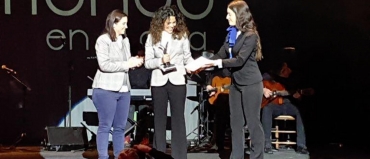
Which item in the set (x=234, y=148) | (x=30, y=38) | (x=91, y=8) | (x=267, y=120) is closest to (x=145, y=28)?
(x=91, y=8)

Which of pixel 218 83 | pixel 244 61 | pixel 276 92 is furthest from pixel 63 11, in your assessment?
pixel 244 61

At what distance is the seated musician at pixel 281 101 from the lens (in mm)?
8000

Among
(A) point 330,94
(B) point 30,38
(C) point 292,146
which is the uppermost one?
(B) point 30,38

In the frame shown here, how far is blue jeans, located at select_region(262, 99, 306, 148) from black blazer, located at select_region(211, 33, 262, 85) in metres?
2.37

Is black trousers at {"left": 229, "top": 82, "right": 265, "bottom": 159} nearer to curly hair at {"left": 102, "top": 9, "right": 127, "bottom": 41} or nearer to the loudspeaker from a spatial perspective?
curly hair at {"left": 102, "top": 9, "right": 127, "bottom": 41}

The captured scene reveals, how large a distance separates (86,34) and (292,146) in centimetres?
328

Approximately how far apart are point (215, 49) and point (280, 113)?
1618mm

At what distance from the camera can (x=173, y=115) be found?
19.4 feet

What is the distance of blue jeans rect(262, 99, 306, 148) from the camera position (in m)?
7.98

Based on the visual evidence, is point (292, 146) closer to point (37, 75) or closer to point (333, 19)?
point (333, 19)

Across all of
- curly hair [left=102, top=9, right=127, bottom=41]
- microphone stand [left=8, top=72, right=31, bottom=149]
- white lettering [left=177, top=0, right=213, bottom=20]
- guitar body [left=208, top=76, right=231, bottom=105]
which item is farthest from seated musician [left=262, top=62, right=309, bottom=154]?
microphone stand [left=8, top=72, right=31, bottom=149]

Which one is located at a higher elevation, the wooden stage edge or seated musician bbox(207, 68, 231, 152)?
seated musician bbox(207, 68, 231, 152)

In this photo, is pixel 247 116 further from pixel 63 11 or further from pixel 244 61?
pixel 63 11

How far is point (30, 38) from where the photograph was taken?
29.4 feet
